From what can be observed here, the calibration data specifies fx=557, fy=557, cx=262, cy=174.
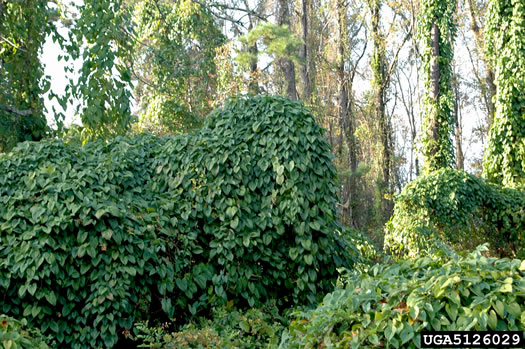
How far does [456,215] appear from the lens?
9297mm

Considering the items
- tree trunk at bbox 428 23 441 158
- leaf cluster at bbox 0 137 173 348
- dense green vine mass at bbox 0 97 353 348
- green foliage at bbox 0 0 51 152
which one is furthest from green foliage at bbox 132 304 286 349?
tree trunk at bbox 428 23 441 158

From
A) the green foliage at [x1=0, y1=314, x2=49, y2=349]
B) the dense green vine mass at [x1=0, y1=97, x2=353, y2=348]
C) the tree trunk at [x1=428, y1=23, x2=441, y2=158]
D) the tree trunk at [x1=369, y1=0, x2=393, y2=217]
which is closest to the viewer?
the green foliage at [x1=0, y1=314, x2=49, y2=349]

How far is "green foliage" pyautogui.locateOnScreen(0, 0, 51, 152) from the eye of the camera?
7.57 meters

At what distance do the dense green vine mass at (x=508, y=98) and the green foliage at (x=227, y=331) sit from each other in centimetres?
755

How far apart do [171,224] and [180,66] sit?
851 centimetres

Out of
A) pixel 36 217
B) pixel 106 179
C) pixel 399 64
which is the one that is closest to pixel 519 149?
pixel 106 179

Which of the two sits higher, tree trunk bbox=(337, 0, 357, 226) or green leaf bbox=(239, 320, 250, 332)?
tree trunk bbox=(337, 0, 357, 226)

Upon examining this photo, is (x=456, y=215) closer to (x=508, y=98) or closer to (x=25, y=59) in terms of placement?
(x=508, y=98)

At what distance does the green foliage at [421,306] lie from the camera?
2.46m

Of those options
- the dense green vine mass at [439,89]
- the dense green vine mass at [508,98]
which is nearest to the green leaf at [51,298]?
the dense green vine mass at [439,89]

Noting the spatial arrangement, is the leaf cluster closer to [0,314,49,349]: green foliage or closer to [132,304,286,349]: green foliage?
[132,304,286,349]: green foliage

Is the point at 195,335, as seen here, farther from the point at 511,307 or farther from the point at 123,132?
the point at 123,132

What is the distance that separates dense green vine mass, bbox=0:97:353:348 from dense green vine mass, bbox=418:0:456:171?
6828 mm

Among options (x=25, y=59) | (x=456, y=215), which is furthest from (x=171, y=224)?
(x=456, y=215)
